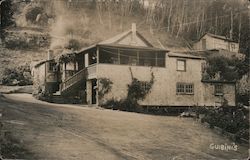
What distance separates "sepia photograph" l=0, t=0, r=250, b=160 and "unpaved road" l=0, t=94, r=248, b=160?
2cm

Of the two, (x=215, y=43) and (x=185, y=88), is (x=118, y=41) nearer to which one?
(x=185, y=88)

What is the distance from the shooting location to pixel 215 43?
24.4ft

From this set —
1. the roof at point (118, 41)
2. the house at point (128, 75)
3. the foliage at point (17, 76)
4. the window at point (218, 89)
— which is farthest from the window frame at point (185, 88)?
the foliage at point (17, 76)

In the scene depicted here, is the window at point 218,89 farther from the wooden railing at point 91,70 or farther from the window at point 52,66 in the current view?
the window at point 52,66

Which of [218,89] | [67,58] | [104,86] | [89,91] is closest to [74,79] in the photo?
[67,58]

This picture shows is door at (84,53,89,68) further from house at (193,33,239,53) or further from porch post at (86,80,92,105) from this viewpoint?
house at (193,33,239,53)

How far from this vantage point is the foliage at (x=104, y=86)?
23.7 ft

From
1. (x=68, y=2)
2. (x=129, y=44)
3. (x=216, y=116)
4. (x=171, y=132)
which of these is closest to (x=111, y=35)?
(x=129, y=44)

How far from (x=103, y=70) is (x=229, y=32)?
234 centimetres

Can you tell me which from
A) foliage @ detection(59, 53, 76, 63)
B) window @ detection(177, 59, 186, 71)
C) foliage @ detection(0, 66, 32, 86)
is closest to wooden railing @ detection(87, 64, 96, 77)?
foliage @ detection(59, 53, 76, 63)

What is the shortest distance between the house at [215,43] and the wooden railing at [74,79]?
1.98 m

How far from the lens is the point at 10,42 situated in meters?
6.62

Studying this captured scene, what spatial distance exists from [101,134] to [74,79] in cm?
98

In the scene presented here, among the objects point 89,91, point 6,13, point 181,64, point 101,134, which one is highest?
point 6,13
